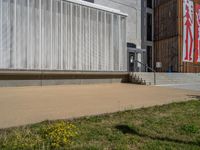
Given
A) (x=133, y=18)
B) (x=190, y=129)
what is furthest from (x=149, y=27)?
(x=190, y=129)

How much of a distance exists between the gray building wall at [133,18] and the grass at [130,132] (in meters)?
21.8

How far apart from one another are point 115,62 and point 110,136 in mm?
15575

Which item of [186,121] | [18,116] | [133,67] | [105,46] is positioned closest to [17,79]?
[105,46]

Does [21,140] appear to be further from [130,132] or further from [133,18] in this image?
[133,18]

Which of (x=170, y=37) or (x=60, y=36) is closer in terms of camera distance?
(x=60, y=36)

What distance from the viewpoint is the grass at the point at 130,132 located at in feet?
14.7

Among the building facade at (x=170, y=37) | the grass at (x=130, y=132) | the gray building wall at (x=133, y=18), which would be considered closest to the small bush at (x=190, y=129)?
the grass at (x=130, y=132)

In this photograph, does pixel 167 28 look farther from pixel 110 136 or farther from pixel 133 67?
pixel 110 136

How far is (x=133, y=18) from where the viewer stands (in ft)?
96.0

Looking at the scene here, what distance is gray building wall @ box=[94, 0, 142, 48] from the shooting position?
92.2ft

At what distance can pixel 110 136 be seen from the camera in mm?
4949

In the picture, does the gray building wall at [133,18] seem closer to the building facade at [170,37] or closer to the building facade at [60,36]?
the building facade at [170,37]

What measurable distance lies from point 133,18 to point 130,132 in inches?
986

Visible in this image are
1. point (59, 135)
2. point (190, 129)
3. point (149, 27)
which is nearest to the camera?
point (59, 135)
